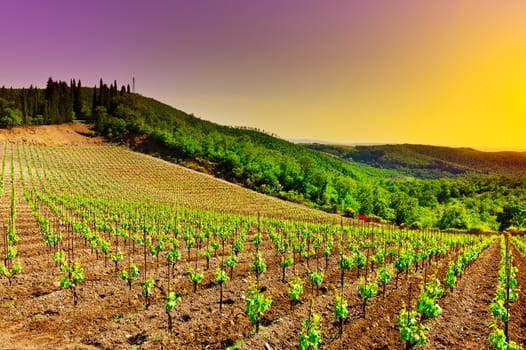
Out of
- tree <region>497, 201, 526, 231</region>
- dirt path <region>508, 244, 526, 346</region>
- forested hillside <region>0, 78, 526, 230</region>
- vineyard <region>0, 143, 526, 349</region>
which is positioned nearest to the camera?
vineyard <region>0, 143, 526, 349</region>

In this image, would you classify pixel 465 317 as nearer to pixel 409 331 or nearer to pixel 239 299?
pixel 409 331

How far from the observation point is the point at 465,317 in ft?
45.9

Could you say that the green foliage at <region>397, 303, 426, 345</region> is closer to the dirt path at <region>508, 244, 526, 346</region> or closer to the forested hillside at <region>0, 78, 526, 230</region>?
the dirt path at <region>508, 244, 526, 346</region>

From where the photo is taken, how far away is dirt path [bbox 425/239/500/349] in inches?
464

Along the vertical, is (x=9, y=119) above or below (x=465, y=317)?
above

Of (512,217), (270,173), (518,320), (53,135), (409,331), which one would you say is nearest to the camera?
(409,331)

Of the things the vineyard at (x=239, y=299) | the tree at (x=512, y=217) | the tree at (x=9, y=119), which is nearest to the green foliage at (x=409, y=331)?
the vineyard at (x=239, y=299)

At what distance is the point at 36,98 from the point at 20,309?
132 metres

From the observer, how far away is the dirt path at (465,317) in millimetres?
11773

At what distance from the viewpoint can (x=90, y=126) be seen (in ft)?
398

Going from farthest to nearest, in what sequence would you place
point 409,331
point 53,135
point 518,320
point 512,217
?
point 53,135 → point 512,217 → point 518,320 → point 409,331

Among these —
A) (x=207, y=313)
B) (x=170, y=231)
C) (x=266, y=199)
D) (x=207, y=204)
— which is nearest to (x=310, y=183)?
(x=266, y=199)

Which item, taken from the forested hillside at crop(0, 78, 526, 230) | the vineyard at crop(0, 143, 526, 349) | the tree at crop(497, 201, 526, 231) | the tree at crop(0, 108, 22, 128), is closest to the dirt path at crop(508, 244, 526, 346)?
the vineyard at crop(0, 143, 526, 349)

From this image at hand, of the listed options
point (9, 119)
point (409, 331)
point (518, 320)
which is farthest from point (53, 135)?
point (518, 320)
